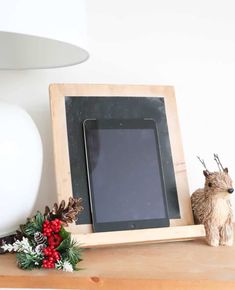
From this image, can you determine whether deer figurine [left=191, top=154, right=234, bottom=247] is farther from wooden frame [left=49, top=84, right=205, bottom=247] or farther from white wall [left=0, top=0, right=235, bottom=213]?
white wall [left=0, top=0, right=235, bottom=213]

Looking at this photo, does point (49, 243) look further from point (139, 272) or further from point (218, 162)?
point (218, 162)

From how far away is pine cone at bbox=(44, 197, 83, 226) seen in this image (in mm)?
588

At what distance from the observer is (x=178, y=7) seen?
2.68 ft

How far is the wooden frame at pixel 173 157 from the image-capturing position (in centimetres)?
62

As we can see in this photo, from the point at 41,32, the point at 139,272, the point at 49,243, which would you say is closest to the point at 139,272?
the point at 139,272

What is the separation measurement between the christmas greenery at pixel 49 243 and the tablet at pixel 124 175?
0.22ft

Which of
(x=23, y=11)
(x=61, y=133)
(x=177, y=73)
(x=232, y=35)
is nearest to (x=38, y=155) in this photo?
(x=61, y=133)

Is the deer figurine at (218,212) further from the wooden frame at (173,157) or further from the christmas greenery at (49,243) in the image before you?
the christmas greenery at (49,243)

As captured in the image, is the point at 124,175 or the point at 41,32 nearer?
the point at 41,32

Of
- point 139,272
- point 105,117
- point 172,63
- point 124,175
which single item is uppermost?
point 172,63

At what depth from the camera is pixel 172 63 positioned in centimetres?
81

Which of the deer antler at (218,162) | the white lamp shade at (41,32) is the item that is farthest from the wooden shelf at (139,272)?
the white lamp shade at (41,32)

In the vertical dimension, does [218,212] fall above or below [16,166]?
below

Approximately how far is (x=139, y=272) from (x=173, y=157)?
245 millimetres
